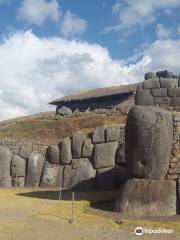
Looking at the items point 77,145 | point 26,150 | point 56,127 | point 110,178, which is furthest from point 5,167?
point 56,127

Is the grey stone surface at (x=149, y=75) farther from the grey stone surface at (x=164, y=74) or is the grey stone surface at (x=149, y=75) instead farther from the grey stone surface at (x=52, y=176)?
the grey stone surface at (x=52, y=176)

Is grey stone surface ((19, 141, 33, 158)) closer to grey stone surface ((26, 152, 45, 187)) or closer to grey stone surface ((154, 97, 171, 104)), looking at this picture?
grey stone surface ((26, 152, 45, 187))

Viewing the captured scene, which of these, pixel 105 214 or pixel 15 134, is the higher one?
pixel 15 134

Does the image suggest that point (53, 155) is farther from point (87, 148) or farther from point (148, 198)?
point (148, 198)

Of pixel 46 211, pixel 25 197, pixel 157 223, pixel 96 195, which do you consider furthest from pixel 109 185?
pixel 157 223

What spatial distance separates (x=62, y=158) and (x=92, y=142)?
173 cm

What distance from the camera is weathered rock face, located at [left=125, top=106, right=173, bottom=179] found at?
12.6m

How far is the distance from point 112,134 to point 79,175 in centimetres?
250

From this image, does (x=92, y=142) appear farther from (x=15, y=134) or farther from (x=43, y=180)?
(x=15, y=134)

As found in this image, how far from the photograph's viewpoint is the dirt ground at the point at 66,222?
9945 mm

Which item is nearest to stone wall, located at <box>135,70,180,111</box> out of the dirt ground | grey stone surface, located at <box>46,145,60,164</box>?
grey stone surface, located at <box>46,145,60,164</box>

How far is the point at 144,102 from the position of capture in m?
22.0

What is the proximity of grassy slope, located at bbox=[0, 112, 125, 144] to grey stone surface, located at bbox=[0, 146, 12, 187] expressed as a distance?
2829mm

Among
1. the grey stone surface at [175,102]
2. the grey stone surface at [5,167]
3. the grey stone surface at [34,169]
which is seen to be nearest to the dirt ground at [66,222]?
the grey stone surface at [34,169]
